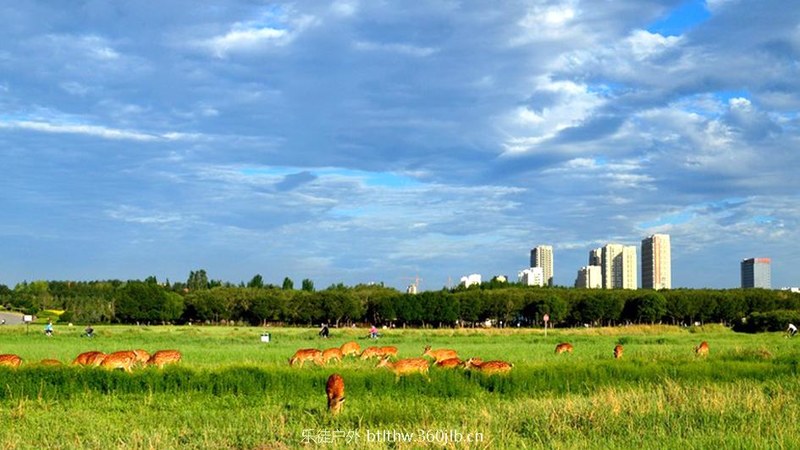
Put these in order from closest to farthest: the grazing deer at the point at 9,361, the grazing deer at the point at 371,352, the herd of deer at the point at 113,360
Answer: the herd of deer at the point at 113,360, the grazing deer at the point at 9,361, the grazing deer at the point at 371,352

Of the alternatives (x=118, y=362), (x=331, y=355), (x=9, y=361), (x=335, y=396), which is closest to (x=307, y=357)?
(x=331, y=355)

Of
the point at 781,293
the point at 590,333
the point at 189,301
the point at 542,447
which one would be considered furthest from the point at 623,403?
the point at 781,293

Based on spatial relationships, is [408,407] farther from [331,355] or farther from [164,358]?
[331,355]

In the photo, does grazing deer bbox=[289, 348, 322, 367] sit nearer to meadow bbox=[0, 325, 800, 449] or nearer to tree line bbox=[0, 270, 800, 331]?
meadow bbox=[0, 325, 800, 449]

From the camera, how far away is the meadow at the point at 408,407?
1202cm

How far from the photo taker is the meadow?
39.4ft

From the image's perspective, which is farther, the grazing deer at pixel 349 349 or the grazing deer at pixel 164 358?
the grazing deer at pixel 349 349

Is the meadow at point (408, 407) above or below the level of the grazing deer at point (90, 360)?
below

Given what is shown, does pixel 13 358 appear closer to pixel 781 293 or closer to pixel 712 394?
pixel 712 394

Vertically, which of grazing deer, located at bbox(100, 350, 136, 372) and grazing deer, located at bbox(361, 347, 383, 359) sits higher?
grazing deer, located at bbox(100, 350, 136, 372)

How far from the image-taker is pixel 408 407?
1736cm

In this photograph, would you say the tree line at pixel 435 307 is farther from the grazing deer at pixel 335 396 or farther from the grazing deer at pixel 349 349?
the grazing deer at pixel 335 396

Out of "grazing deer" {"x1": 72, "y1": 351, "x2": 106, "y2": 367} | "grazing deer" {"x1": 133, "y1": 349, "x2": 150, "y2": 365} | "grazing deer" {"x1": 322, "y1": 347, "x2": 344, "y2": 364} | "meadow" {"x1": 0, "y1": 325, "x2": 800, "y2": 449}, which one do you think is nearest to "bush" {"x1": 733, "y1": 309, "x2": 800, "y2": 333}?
"meadow" {"x1": 0, "y1": 325, "x2": 800, "y2": 449}

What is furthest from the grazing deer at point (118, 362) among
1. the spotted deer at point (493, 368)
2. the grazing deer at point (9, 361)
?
the spotted deer at point (493, 368)
